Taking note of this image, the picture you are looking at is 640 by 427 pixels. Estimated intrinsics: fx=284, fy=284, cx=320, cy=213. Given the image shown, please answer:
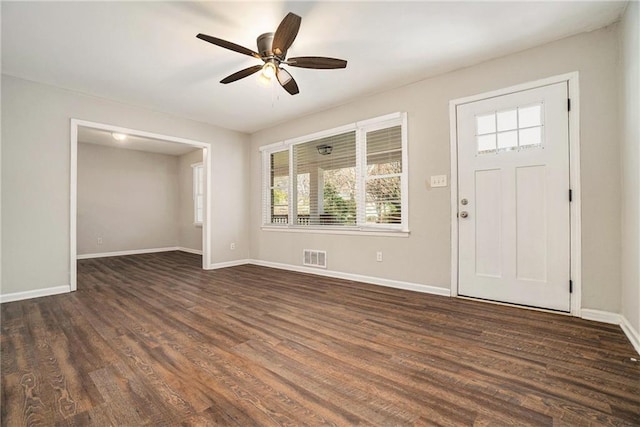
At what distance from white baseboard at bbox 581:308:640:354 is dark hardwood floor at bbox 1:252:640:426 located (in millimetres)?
80

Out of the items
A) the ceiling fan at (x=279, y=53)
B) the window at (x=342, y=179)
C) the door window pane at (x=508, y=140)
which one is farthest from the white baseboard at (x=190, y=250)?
the door window pane at (x=508, y=140)

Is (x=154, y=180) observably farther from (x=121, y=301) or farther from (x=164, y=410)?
(x=164, y=410)

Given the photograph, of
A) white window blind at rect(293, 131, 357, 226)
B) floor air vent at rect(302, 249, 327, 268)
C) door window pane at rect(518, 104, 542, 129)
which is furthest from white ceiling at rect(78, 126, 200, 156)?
door window pane at rect(518, 104, 542, 129)

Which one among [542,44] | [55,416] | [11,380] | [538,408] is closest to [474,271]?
[538,408]

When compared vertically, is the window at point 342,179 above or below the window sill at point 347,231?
above

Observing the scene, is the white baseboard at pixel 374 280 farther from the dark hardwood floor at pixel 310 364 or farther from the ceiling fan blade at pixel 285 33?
the ceiling fan blade at pixel 285 33

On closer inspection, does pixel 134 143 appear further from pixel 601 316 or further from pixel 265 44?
pixel 601 316

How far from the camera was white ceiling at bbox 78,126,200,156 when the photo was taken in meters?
5.82

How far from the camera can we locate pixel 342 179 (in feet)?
14.3

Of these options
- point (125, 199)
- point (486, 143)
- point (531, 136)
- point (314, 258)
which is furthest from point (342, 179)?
point (125, 199)

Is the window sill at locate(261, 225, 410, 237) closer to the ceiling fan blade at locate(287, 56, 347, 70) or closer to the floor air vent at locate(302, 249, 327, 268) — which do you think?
the floor air vent at locate(302, 249, 327, 268)

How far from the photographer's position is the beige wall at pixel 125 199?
6.59m

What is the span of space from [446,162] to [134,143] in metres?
6.68

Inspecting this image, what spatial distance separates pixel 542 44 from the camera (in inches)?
108
